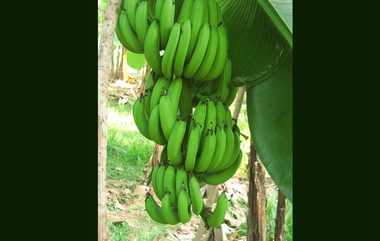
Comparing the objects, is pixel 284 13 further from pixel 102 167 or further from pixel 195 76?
pixel 102 167

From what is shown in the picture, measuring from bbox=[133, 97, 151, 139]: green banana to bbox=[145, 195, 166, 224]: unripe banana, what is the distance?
0.44ft

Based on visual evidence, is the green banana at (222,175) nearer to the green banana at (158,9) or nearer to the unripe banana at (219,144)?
the unripe banana at (219,144)

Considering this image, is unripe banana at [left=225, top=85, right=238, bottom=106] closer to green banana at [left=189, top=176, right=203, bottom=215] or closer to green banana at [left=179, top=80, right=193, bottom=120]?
green banana at [left=179, top=80, right=193, bottom=120]

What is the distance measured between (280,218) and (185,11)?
48cm

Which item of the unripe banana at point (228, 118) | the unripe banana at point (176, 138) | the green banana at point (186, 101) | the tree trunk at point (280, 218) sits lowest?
the tree trunk at point (280, 218)

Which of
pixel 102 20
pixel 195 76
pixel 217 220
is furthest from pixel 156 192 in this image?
pixel 102 20

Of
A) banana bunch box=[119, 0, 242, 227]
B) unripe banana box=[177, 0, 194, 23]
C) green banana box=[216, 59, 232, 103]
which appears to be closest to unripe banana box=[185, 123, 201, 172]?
banana bunch box=[119, 0, 242, 227]

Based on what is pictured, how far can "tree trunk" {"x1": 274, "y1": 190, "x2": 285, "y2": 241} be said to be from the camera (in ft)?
4.65

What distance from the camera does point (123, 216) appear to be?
5.01 ft

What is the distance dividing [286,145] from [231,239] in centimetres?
24

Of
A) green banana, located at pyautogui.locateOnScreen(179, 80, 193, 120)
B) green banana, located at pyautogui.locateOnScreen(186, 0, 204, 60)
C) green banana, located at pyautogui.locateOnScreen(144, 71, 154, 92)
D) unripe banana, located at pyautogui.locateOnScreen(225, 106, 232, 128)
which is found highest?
green banana, located at pyautogui.locateOnScreen(186, 0, 204, 60)

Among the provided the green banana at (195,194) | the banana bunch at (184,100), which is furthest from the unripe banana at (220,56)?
the green banana at (195,194)

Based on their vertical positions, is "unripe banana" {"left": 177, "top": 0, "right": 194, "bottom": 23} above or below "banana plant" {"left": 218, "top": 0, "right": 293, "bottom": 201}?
above

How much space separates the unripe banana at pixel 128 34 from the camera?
135cm
